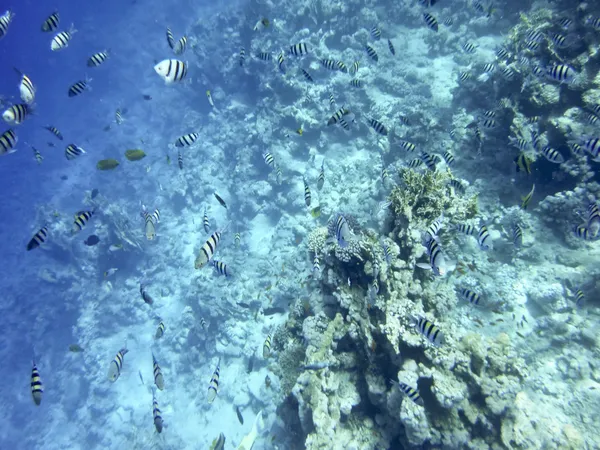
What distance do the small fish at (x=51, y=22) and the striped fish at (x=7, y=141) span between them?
138 inches

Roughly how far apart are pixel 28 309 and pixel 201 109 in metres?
17.2

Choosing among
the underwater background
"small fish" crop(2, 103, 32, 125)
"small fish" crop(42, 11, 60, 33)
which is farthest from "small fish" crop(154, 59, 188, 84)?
"small fish" crop(42, 11, 60, 33)

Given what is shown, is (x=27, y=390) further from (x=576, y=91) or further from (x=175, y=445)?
(x=576, y=91)

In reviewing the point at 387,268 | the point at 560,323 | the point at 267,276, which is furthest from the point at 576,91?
the point at 267,276

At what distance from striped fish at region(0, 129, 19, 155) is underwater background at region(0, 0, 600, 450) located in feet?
0.15

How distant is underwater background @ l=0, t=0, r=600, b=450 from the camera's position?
450cm

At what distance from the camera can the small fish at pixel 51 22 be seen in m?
6.59

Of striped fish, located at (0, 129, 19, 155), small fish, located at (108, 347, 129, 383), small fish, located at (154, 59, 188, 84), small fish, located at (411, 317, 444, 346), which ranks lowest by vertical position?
small fish, located at (108, 347, 129, 383)

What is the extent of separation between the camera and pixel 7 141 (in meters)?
4.77

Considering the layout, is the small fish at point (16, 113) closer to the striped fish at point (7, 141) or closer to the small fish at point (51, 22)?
the striped fish at point (7, 141)

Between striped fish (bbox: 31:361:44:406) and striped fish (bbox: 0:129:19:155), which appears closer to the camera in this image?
striped fish (bbox: 31:361:44:406)

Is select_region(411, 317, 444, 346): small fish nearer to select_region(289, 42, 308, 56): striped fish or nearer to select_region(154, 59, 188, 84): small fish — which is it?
select_region(154, 59, 188, 84): small fish

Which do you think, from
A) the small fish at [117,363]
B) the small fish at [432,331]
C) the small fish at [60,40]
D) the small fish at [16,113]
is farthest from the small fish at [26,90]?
the small fish at [432,331]

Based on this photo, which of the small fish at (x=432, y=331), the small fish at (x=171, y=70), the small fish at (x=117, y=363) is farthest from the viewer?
the small fish at (x=117, y=363)
